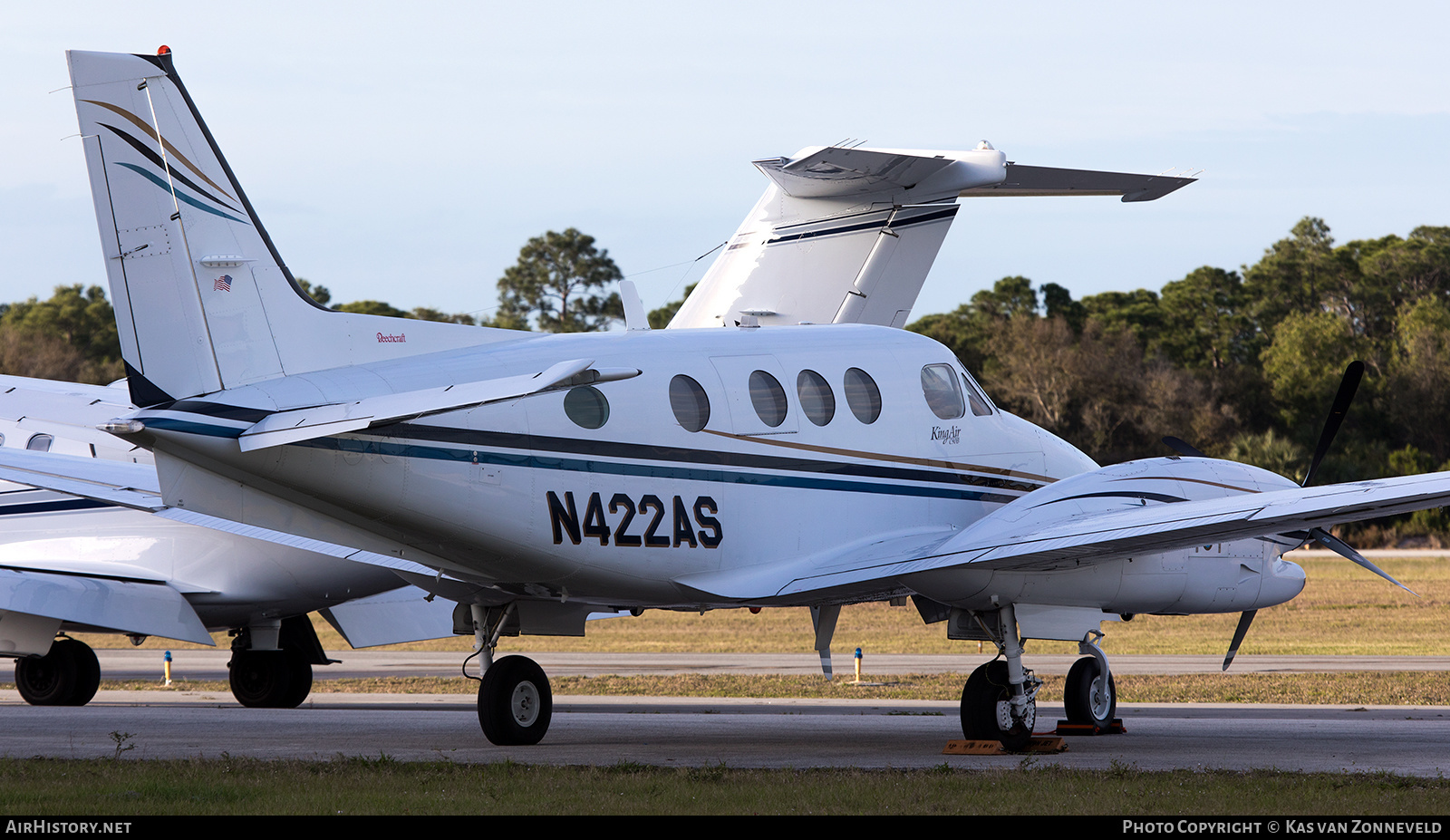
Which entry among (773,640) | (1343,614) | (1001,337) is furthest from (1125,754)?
(1001,337)

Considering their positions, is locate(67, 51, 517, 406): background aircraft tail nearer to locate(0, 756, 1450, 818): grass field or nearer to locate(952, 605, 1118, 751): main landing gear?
locate(0, 756, 1450, 818): grass field

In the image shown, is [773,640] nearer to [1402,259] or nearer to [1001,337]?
[1001,337]

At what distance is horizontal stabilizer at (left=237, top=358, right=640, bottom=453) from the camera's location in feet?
35.2

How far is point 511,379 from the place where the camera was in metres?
10.9

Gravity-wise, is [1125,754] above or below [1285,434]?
below

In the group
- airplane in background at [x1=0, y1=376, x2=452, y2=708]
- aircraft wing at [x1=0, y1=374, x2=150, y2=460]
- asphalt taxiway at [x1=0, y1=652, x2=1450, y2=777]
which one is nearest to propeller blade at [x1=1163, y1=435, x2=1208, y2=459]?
asphalt taxiway at [x1=0, y1=652, x2=1450, y2=777]

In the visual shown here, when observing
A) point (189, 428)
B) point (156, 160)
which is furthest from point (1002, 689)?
point (156, 160)

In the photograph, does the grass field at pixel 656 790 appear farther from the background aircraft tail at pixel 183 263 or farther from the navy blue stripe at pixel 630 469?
the background aircraft tail at pixel 183 263

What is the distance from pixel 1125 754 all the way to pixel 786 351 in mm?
4928

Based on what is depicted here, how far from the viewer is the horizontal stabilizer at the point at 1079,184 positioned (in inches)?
853

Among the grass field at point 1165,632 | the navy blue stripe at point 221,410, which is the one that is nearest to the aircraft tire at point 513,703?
the navy blue stripe at point 221,410

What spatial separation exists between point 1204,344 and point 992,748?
232 ft
